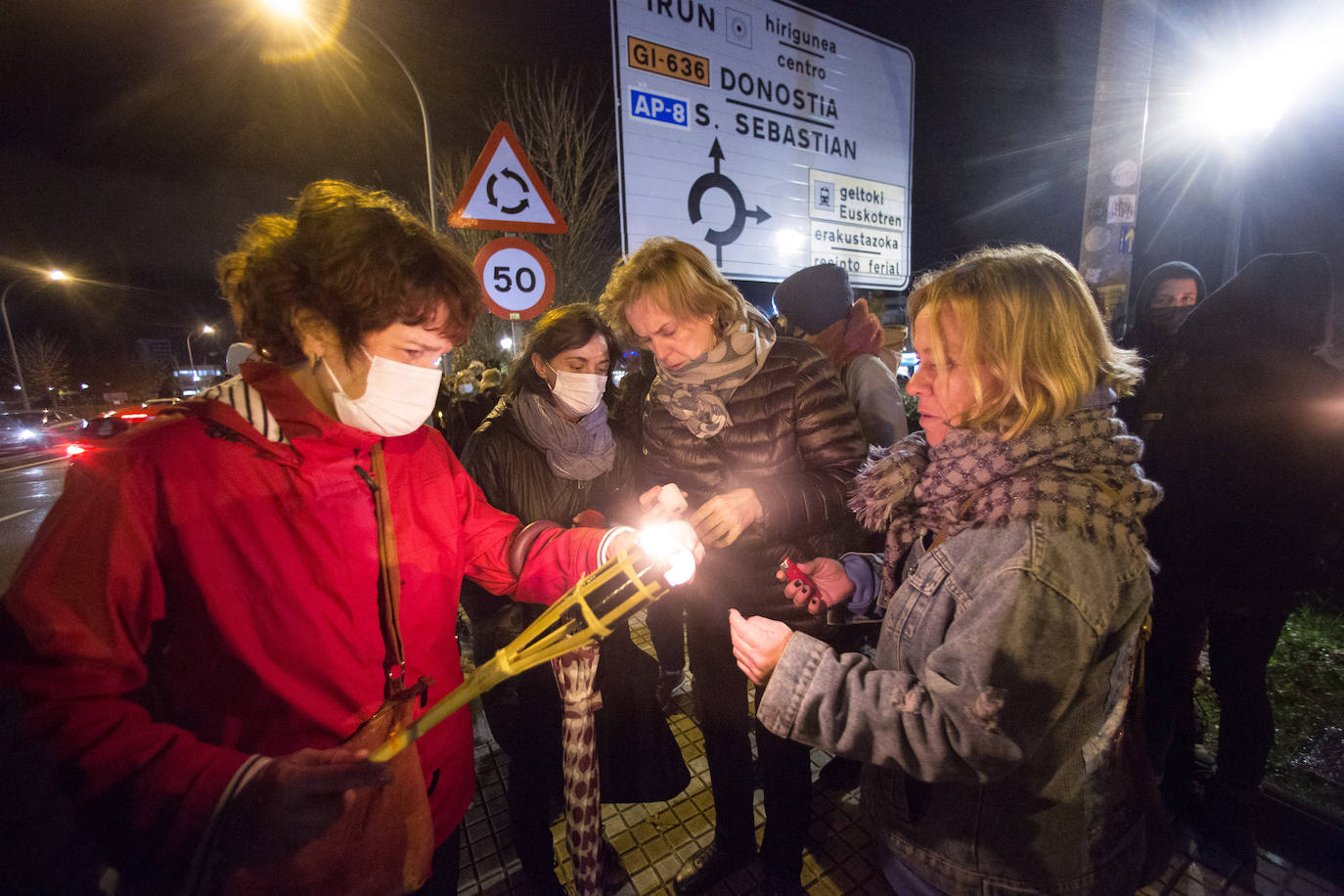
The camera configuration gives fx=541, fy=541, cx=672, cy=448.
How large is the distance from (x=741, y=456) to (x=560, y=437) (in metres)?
0.76

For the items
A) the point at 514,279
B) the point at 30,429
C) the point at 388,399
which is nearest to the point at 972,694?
the point at 388,399

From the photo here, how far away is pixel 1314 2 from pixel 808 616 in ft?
28.1

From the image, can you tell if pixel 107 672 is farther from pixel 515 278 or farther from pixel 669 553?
pixel 515 278

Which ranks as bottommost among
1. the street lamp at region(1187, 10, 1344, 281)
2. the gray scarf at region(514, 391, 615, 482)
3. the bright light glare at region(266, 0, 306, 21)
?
the gray scarf at region(514, 391, 615, 482)

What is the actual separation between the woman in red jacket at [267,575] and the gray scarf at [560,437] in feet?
2.13

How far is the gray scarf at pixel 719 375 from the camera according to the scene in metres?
2.06

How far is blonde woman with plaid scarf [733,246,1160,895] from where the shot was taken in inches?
41.6

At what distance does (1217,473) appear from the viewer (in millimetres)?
2258

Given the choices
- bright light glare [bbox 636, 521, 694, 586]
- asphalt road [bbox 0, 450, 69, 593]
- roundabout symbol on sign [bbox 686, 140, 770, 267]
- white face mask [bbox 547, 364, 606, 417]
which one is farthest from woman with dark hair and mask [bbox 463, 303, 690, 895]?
asphalt road [bbox 0, 450, 69, 593]

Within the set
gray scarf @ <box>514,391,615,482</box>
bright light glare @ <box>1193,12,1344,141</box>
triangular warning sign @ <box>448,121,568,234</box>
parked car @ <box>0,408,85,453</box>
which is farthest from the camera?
parked car @ <box>0,408,85,453</box>

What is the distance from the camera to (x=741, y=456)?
2.11 metres

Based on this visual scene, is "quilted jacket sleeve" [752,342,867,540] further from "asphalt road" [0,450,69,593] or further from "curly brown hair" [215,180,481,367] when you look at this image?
"asphalt road" [0,450,69,593]

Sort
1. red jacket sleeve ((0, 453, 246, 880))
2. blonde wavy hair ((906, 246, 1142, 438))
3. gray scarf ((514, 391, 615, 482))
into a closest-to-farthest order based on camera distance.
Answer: red jacket sleeve ((0, 453, 246, 880))
blonde wavy hair ((906, 246, 1142, 438))
gray scarf ((514, 391, 615, 482))

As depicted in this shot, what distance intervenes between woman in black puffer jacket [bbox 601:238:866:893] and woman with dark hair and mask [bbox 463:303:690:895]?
27 cm
